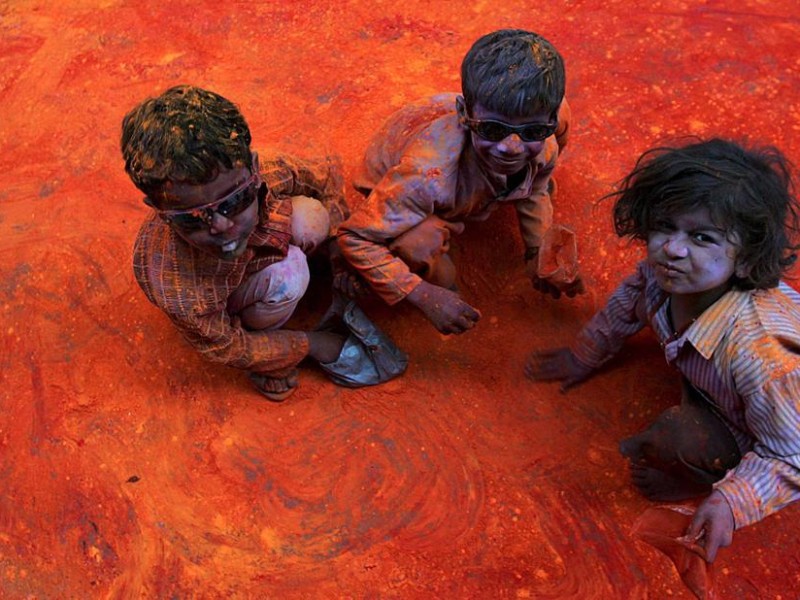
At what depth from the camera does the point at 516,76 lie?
223 centimetres

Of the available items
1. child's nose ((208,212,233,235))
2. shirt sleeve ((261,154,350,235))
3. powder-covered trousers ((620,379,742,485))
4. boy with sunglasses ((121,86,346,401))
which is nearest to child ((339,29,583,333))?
shirt sleeve ((261,154,350,235))

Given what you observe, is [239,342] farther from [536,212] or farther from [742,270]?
[742,270]

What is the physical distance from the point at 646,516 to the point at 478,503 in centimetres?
63

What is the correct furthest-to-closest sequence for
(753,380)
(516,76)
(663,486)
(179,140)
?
(663,486) → (516,76) → (753,380) → (179,140)

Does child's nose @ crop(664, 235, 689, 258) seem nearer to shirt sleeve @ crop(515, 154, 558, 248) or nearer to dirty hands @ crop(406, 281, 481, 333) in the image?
dirty hands @ crop(406, 281, 481, 333)

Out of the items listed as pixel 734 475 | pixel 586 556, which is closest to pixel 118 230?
pixel 586 556

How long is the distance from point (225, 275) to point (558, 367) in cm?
126

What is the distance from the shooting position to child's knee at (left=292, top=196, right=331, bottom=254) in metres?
2.72

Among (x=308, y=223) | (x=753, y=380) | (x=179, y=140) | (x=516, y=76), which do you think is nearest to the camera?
(x=179, y=140)

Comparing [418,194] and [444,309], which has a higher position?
[418,194]

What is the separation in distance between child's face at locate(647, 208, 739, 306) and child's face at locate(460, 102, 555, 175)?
52 centimetres

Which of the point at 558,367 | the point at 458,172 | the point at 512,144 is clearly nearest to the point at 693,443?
the point at 558,367

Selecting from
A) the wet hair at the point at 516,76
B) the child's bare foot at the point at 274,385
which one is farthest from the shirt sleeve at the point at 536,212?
the child's bare foot at the point at 274,385

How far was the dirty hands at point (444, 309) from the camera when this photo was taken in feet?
8.45
